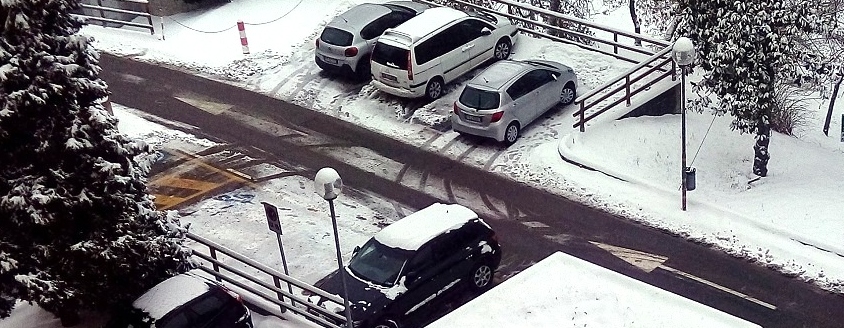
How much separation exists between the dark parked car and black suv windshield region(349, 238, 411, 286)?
2162 mm

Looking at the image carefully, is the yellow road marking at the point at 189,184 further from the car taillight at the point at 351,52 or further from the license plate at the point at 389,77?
the car taillight at the point at 351,52

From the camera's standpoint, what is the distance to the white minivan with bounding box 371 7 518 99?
2325 cm

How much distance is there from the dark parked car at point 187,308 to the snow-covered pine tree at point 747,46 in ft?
34.8

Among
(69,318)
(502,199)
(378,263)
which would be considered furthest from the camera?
(502,199)

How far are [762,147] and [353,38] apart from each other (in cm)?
976

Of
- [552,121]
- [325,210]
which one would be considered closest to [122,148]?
[325,210]

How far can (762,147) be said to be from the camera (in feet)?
68.1

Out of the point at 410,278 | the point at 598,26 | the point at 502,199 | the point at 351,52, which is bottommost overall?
the point at 502,199

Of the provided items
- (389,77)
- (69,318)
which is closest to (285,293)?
(69,318)

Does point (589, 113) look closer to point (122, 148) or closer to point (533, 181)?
point (533, 181)

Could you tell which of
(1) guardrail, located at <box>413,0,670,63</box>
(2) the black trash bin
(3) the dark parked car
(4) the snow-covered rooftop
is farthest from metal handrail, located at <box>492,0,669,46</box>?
(3) the dark parked car

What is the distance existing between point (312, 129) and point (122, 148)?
8708 mm

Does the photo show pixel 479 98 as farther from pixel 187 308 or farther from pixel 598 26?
pixel 187 308

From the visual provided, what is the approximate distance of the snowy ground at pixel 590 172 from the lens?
18562 mm
